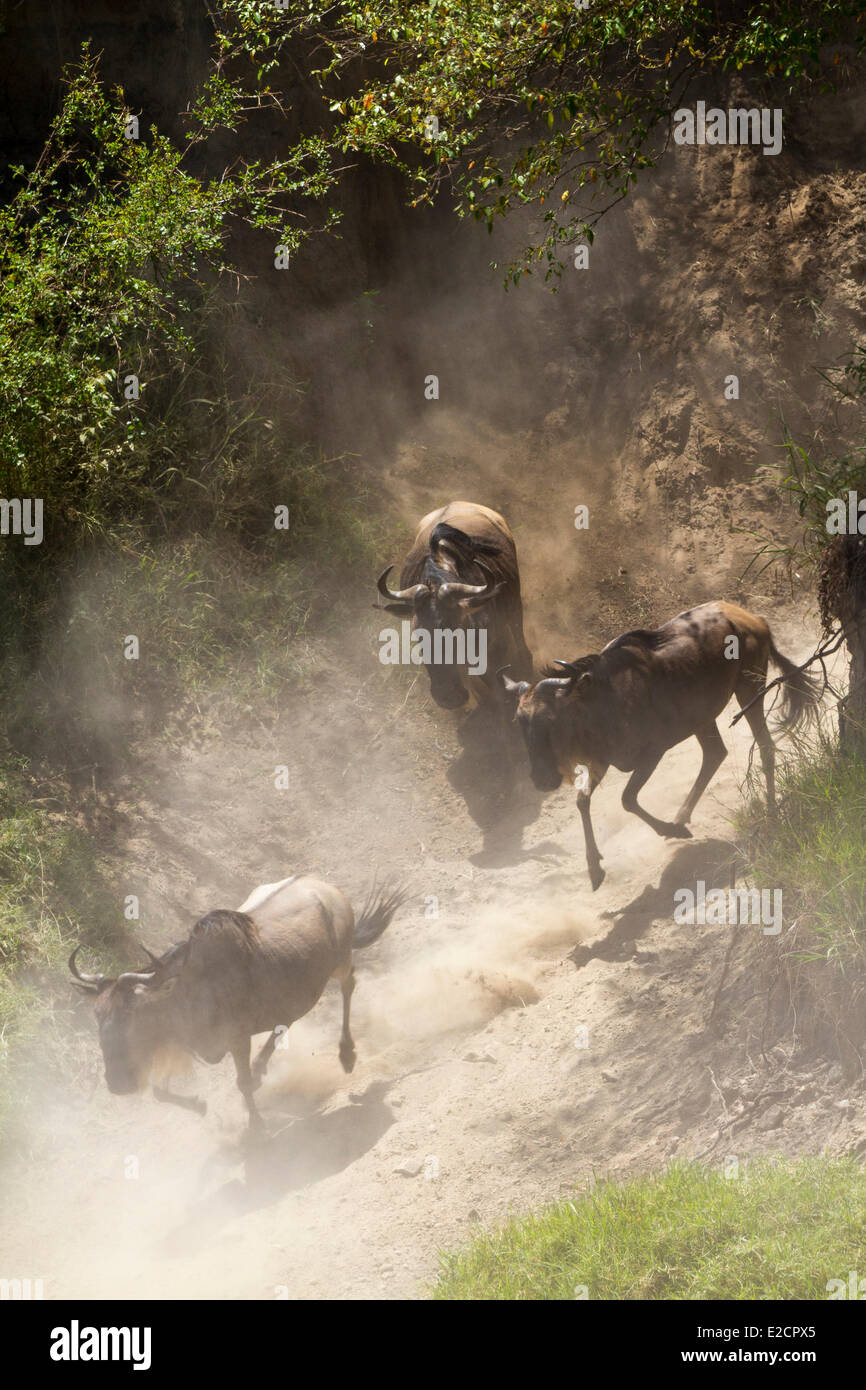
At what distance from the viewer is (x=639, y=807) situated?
326 inches

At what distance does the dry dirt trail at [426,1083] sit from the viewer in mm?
6156

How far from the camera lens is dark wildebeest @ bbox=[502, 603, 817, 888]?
315 inches

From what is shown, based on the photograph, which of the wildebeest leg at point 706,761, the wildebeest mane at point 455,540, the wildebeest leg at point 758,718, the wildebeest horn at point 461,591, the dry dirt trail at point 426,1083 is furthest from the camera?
the wildebeest mane at point 455,540

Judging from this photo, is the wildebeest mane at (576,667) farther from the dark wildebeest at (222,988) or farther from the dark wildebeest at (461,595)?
the dark wildebeest at (222,988)

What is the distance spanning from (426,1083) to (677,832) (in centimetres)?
264

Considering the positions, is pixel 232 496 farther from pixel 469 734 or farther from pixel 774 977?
pixel 774 977

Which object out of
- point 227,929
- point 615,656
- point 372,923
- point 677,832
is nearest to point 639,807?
point 677,832

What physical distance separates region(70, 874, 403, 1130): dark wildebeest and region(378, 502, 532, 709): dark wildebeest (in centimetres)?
290

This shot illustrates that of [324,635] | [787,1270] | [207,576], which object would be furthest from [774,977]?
[207,576]

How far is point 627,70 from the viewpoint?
12.3m

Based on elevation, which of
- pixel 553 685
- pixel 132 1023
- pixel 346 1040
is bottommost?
pixel 346 1040

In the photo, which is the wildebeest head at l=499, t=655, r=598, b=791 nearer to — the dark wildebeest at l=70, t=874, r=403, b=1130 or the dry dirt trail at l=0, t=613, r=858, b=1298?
the dry dirt trail at l=0, t=613, r=858, b=1298

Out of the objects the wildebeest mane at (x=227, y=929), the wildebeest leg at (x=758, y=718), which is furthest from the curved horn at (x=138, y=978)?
the wildebeest leg at (x=758, y=718)

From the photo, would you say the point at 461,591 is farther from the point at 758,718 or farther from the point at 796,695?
the point at 796,695
